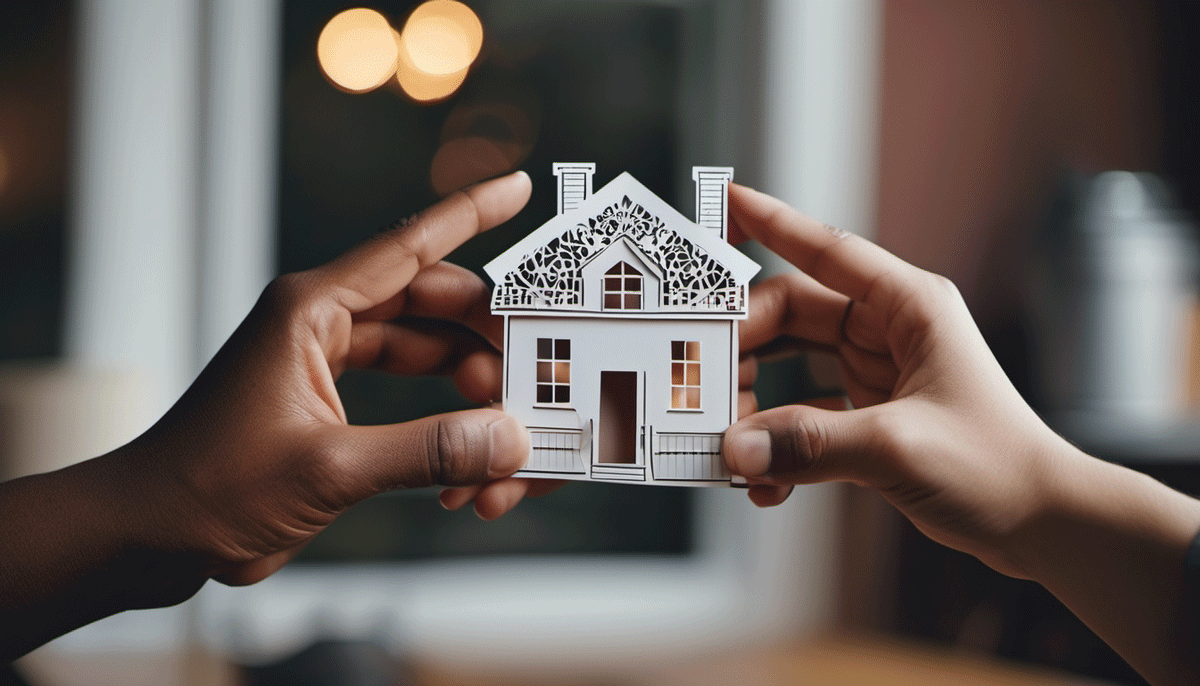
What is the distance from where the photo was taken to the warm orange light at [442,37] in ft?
6.29

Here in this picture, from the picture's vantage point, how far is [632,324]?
1027 millimetres

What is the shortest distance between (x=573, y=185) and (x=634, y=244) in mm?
118

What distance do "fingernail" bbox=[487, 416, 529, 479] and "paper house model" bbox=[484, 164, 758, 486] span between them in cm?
3

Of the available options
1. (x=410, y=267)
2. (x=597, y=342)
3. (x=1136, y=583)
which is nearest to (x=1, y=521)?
(x=410, y=267)

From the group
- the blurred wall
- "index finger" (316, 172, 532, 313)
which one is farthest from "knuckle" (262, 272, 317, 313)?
the blurred wall

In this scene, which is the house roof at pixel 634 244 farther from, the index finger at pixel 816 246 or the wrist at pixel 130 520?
the wrist at pixel 130 520

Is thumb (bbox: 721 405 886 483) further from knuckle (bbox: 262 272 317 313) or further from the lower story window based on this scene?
knuckle (bbox: 262 272 317 313)

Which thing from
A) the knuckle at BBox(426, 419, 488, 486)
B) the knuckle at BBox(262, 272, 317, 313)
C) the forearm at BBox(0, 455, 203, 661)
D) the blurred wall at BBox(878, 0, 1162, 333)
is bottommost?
the forearm at BBox(0, 455, 203, 661)

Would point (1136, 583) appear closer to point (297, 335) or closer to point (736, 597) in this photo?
point (297, 335)

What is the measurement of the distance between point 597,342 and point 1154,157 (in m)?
1.60

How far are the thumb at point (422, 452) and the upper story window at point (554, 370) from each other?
0.41 ft

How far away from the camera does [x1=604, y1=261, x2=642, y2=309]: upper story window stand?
103cm

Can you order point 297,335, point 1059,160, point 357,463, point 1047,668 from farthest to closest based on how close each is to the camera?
1. point 1059,160
2. point 1047,668
3. point 297,335
4. point 357,463

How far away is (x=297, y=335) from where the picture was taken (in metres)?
1.00
